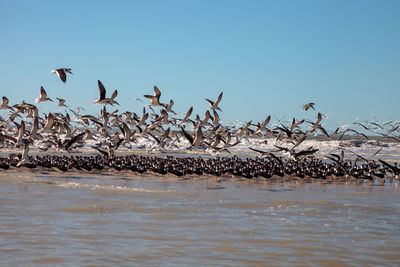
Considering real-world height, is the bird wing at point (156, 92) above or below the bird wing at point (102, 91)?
above

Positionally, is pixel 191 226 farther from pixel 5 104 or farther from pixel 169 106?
pixel 5 104

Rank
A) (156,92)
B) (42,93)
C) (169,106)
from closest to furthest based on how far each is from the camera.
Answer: (42,93), (156,92), (169,106)

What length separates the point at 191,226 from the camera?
13305 millimetres

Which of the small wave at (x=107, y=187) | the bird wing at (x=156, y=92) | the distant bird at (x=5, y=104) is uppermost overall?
the bird wing at (x=156, y=92)

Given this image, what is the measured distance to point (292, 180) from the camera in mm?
27812

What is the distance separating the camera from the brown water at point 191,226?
404 inches

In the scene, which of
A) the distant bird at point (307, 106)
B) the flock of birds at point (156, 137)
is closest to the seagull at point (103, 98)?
the flock of birds at point (156, 137)

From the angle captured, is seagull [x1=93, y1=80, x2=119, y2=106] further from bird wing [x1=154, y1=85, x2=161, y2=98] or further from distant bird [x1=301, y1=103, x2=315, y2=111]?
distant bird [x1=301, y1=103, x2=315, y2=111]

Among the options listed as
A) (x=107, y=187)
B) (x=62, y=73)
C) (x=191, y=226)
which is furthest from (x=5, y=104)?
(x=191, y=226)

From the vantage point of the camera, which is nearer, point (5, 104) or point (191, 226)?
point (191, 226)

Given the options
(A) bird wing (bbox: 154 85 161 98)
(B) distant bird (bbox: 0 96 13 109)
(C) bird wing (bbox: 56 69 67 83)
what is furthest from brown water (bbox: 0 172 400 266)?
(C) bird wing (bbox: 56 69 67 83)

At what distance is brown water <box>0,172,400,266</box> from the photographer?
404 inches

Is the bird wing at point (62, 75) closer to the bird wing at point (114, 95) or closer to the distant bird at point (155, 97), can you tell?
the bird wing at point (114, 95)

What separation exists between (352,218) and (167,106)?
1015 centimetres
